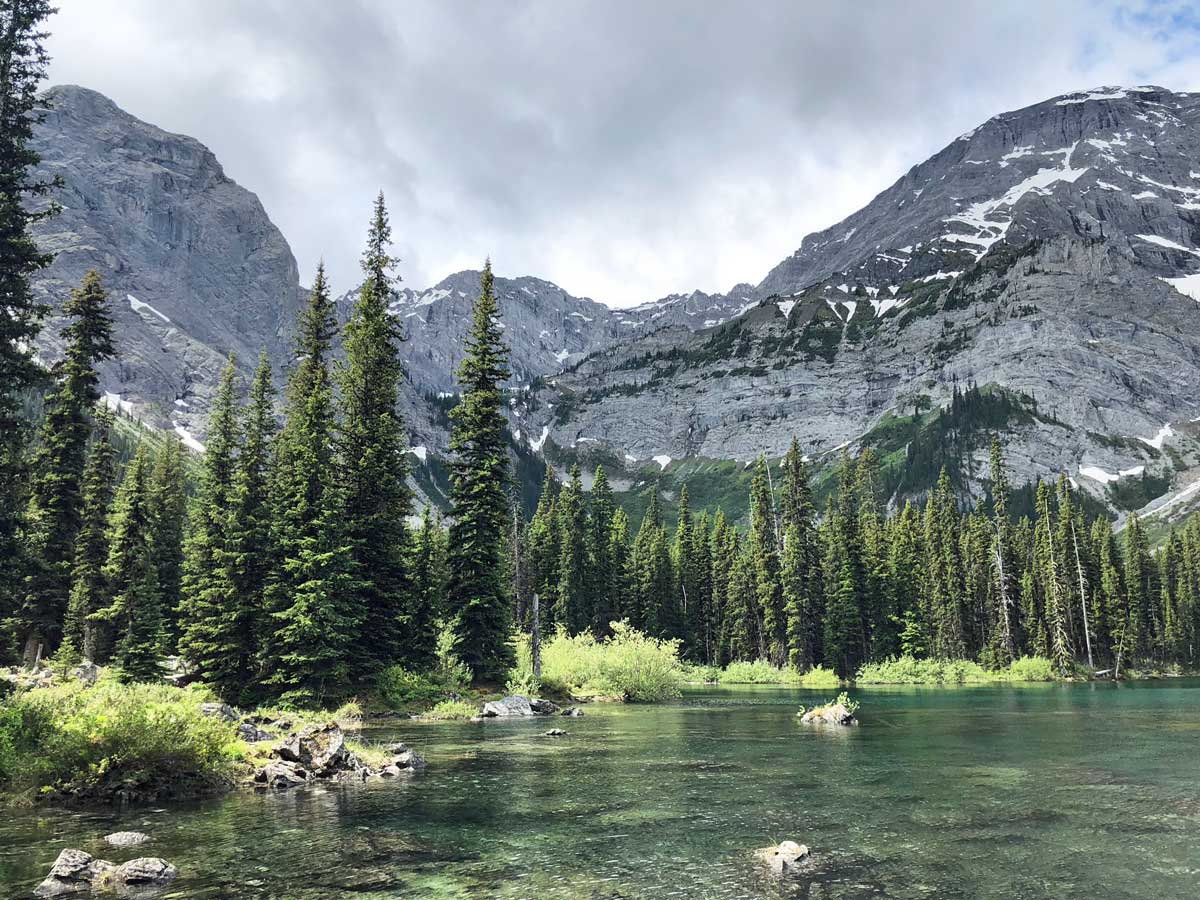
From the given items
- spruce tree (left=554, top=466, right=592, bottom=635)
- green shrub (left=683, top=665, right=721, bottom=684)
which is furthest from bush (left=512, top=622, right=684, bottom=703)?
spruce tree (left=554, top=466, right=592, bottom=635)

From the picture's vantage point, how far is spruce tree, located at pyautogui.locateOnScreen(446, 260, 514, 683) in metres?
47.9

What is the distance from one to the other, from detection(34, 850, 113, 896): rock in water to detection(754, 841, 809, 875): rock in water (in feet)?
35.3

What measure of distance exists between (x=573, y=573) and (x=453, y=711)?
2402 inches

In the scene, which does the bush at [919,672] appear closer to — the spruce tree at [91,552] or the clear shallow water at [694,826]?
the clear shallow water at [694,826]

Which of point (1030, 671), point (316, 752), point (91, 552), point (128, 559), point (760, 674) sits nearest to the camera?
point (316, 752)

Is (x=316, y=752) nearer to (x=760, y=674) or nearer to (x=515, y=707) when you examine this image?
(x=515, y=707)

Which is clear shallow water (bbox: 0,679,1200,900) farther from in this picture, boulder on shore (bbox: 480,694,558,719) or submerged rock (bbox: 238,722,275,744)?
boulder on shore (bbox: 480,694,558,719)

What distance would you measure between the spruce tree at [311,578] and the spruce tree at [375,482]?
4.96ft

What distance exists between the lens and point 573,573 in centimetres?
10200

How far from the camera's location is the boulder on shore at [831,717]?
1537 inches

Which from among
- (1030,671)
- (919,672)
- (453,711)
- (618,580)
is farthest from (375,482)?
(1030,671)

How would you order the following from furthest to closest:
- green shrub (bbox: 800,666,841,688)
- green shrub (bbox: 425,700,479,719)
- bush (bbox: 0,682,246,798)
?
green shrub (bbox: 800,666,841,688)
green shrub (bbox: 425,700,479,719)
bush (bbox: 0,682,246,798)

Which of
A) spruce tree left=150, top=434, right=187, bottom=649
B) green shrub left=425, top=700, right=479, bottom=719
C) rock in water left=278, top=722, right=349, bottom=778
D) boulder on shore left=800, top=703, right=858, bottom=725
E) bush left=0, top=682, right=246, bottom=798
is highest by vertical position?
spruce tree left=150, top=434, right=187, bottom=649

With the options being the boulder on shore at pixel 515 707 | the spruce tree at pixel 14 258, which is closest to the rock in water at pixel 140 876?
the spruce tree at pixel 14 258
